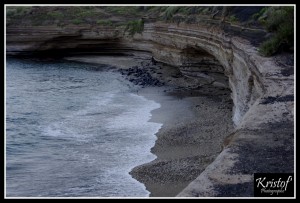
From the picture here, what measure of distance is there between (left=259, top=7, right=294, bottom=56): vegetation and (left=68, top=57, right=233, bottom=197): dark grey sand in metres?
3.39

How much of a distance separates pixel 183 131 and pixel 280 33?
508cm

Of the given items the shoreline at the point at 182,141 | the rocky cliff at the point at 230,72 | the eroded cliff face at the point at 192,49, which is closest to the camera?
the rocky cliff at the point at 230,72

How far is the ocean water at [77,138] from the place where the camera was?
13219mm

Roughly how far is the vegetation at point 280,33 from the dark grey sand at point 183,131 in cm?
339

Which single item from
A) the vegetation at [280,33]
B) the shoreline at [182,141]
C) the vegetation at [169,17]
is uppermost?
the vegetation at [169,17]

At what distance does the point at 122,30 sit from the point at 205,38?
899 inches

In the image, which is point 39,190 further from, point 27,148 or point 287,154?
point 287,154

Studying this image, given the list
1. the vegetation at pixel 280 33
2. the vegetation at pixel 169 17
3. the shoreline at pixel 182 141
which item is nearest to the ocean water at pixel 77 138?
the shoreline at pixel 182 141

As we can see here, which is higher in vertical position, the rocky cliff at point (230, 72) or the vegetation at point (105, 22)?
the vegetation at point (105, 22)

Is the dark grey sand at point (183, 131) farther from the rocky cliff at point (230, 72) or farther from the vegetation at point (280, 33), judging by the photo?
the vegetation at point (280, 33)

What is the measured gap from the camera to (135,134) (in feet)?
61.3

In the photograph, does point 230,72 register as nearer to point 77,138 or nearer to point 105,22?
point 77,138

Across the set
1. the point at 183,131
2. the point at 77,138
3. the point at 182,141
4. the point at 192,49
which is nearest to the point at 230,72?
the point at 183,131
